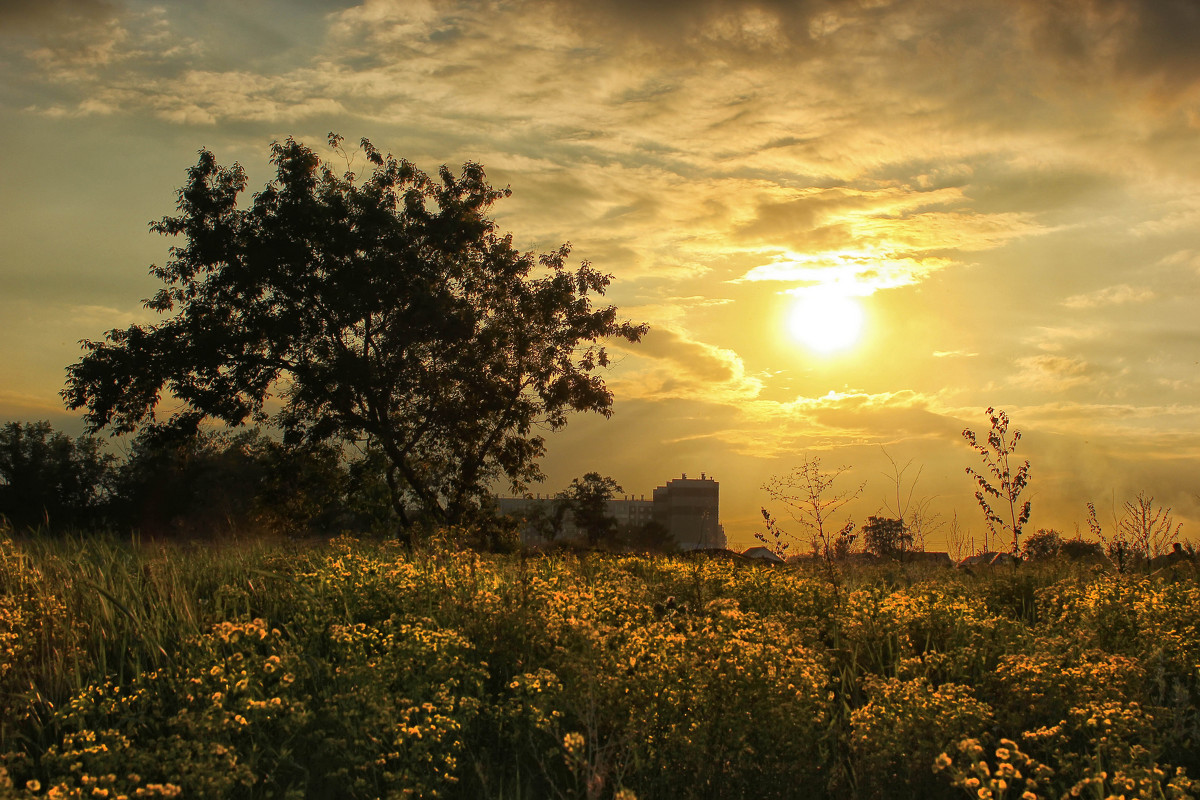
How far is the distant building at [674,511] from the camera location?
1875 cm

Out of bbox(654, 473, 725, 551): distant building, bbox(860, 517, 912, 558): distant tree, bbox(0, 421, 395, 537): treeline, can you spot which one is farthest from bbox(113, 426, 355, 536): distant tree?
bbox(654, 473, 725, 551): distant building

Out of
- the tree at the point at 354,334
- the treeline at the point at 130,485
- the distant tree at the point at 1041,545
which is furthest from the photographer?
the treeline at the point at 130,485

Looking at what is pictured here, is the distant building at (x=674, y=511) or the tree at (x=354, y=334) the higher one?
the tree at (x=354, y=334)

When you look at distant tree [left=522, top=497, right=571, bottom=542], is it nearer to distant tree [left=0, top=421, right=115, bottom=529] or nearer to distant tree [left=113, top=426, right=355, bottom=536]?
distant tree [left=113, top=426, right=355, bottom=536]

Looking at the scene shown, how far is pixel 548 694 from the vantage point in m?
5.13

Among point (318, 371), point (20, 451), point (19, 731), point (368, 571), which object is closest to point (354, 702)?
point (19, 731)

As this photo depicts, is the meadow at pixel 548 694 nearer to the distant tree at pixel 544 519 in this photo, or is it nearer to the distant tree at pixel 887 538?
the distant tree at pixel 887 538

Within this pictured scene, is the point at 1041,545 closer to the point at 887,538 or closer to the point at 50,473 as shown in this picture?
the point at 887,538

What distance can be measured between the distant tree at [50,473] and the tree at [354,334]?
1863 centimetres

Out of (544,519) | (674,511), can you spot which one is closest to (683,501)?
(674,511)

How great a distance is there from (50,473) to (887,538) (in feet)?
130

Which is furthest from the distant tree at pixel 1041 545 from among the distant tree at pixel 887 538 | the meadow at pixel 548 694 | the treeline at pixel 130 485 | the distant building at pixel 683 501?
the distant building at pixel 683 501

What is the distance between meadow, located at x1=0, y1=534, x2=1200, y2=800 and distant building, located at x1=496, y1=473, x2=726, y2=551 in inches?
376

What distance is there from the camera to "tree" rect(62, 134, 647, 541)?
2402 cm
